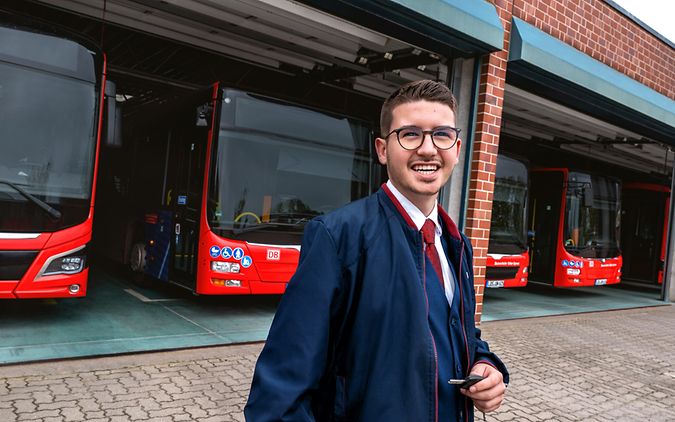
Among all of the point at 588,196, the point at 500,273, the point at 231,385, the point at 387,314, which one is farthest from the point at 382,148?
the point at 588,196

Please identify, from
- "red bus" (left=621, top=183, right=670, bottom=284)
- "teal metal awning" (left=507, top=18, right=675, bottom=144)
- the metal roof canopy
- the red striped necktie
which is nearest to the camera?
the red striped necktie

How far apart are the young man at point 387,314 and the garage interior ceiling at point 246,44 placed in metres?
5.04

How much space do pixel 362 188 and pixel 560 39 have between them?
→ 3.75 metres

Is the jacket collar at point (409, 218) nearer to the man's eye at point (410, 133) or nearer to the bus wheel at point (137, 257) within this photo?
the man's eye at point (410, 133)

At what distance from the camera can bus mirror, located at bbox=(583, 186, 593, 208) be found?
1249 cm

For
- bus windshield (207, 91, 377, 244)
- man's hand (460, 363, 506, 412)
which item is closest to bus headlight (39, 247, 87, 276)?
bus windshield (207, 91, 377, 244)

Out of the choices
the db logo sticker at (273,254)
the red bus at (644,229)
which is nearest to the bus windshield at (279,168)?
the db logo sticker at (273,254)

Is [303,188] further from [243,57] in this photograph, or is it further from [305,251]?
[305,251]

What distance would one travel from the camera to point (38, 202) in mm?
5617

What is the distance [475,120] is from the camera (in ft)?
23.0

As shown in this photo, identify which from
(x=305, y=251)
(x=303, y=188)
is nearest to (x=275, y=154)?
(x=303, y=188)

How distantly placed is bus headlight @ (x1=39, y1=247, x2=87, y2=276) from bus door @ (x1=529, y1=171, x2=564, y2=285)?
32.6 feet

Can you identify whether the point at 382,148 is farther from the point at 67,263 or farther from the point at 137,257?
the point at 137,257

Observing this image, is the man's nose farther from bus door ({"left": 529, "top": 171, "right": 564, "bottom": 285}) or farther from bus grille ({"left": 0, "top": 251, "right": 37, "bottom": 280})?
bus door ({"left": 529, "top": 171, "right": 564, "bottom": 285})
